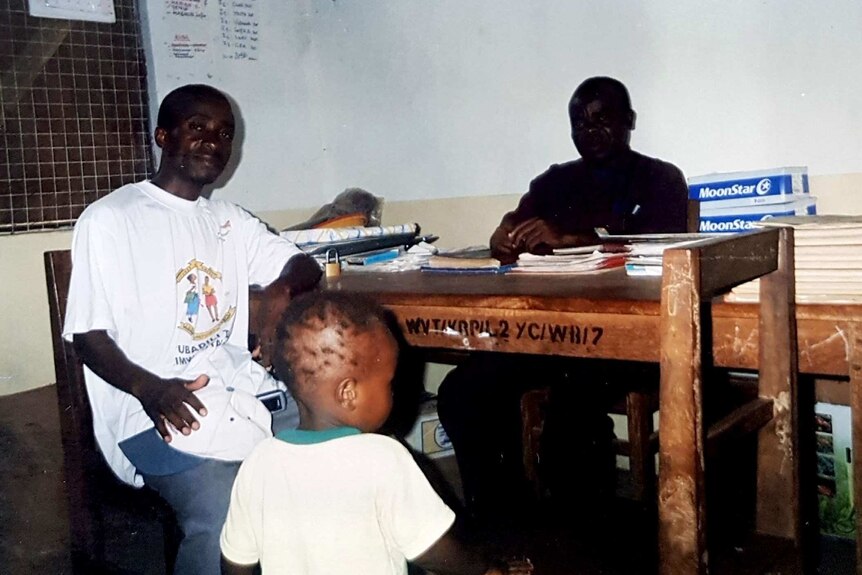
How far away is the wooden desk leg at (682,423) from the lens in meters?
0.98

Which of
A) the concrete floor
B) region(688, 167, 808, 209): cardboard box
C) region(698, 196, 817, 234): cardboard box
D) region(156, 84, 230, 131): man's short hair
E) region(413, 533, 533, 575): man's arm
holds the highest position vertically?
region(156, 84, 230, 131): man's short hair

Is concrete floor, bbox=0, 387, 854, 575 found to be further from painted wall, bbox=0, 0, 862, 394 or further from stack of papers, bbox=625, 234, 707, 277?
stack of papers, bbox=625, 234, 707, 277

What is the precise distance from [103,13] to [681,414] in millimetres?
2544

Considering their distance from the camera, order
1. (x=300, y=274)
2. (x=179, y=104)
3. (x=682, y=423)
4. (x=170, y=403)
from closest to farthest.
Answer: (x=682, y=423) < (x=170, y=403) < (x=179, y=104) < (x=300, y=274)

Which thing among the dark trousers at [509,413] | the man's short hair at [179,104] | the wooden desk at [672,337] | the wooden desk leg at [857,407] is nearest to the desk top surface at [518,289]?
the wooden desk at [672,337]

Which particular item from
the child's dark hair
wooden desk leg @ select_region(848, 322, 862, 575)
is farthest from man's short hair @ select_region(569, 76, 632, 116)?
the child's dark hair

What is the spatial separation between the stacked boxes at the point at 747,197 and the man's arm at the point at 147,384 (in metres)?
1.62

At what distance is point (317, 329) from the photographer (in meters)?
1.06

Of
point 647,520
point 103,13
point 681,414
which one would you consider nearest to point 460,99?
point 103,13

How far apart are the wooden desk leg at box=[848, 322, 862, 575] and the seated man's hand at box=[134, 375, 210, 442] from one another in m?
1.04

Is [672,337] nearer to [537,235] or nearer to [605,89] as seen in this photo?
[537,235]

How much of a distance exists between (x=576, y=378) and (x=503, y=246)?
47 centimetres

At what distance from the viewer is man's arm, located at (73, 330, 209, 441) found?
140 cm

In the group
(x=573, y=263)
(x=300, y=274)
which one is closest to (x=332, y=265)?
(x=300, y=274)
